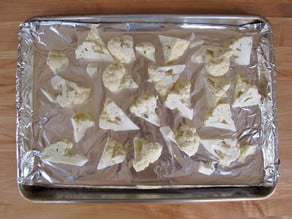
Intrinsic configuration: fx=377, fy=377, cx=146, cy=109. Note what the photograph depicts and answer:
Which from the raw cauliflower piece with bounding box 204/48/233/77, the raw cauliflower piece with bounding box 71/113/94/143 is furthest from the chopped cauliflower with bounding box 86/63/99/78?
the raw cauliflower piece with bounding box 204/48/233/77

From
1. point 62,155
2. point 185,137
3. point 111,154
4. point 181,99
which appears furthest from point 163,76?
point 62,155

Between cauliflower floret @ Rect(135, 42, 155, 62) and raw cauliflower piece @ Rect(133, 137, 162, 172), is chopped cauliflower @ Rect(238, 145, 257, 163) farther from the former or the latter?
cauliflower floret @ Rect(135, 42, 155, 62)

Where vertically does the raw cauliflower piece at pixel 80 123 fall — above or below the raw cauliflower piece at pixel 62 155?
above

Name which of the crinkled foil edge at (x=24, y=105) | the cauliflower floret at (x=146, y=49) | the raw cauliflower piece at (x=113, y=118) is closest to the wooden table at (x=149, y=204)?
the crinkled foil edge at (x=24, y=105)

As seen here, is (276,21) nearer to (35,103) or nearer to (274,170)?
(274,170)

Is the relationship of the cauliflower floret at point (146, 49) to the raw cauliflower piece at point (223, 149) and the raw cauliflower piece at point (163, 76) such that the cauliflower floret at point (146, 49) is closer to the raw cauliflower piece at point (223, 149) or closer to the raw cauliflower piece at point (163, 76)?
the raw cauliflower piece at point (163, 76)

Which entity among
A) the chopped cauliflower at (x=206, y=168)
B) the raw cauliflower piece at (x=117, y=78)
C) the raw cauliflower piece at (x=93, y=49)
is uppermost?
the raw cauliflower piece at (x=93, y=49)
